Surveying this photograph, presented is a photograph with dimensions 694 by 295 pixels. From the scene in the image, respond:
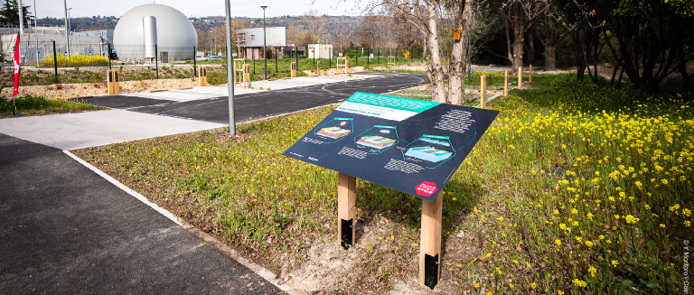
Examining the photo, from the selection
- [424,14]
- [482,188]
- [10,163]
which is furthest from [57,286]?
[424,14]

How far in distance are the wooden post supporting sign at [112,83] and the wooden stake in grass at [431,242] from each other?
A: 61.1 ft

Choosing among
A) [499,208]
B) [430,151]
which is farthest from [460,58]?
[430,151]

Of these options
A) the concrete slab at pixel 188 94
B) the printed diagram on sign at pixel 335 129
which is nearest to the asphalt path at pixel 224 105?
the concrete slab at pixel 188 94

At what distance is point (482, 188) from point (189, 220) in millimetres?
3528

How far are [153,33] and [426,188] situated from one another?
4421 centimetres

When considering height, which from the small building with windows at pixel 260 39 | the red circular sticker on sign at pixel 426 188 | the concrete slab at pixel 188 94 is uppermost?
the small building with windows at pixel 260 39

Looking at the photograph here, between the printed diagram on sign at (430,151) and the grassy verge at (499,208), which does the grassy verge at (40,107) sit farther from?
the printed diagram on sign at (430,151)

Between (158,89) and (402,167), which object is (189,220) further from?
(158,89)

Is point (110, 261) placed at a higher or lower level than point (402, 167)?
lower

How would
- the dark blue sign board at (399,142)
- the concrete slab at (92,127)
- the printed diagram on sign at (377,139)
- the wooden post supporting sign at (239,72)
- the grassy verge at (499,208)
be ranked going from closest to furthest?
the dark blue sign board at (399,142) → the grassy verge at (499,208) → the printed diagram on sign at (377,139) → the concrete slab at (92,127) → the wooden post supporting sign at (239,72)

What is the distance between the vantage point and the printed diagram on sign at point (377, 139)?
11.9ft

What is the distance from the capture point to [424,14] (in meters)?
12.4

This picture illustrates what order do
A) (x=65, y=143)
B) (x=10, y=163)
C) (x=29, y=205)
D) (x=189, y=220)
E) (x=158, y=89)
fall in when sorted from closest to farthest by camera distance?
(x=189, y=220)
(x=29, y=205)
(x=10, y=163)
(x=65, y=143)
(x=158, y=89)

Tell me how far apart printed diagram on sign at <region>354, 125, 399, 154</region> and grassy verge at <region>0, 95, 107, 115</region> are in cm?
1262
